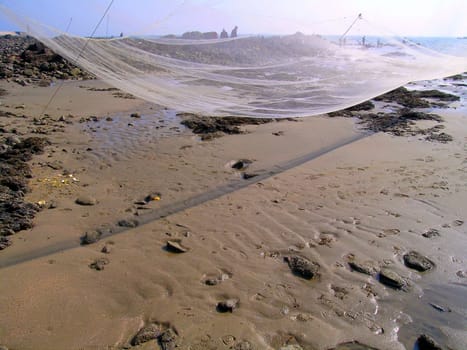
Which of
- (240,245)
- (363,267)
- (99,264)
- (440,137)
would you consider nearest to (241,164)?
(240,245)

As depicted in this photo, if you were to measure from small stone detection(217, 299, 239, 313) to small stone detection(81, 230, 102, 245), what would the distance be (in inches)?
60.4

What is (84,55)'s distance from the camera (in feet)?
14.8

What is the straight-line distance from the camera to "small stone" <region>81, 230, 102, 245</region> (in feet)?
10.6

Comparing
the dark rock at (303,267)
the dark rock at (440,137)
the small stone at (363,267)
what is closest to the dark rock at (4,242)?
the dark rock at (303,267)

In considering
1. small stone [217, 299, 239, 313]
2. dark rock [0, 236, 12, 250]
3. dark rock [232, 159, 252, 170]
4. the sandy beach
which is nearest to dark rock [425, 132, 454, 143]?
the sandy beach

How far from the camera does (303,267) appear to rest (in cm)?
291

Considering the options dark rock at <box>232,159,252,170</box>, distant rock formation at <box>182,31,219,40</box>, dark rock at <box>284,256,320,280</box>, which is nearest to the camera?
dark rock at <box>284,256,320,280</box>

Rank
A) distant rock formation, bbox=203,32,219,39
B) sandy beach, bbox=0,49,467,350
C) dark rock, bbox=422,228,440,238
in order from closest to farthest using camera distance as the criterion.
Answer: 1. sandy beach, bbox=0,49,467,350
2. dark rock, bbox=422,228,440,238
3. distant rock formation, bbox=203,32,219,39

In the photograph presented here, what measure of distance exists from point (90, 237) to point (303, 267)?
2.11m

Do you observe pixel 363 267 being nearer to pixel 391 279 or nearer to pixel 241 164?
pixel 391 279

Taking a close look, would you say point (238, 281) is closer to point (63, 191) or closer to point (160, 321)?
point (160, 321)

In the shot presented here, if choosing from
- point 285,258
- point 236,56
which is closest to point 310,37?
point 236,56

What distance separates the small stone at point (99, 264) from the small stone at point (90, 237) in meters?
0.34

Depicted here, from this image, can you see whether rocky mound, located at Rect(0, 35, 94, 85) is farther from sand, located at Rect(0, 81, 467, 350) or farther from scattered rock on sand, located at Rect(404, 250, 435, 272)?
scattered rock on sand, located at Rect(404, 250, 435, 272)
